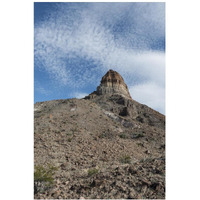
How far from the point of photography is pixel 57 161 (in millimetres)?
10867

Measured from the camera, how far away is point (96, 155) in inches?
491

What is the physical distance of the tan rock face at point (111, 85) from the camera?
147 feet

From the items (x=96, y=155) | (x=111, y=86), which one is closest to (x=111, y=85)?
(x=111, y=86)

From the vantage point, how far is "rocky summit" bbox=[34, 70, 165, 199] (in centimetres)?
515

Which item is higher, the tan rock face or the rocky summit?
the tan rock face

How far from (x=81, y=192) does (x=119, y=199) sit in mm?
1261

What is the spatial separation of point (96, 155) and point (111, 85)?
3503cm

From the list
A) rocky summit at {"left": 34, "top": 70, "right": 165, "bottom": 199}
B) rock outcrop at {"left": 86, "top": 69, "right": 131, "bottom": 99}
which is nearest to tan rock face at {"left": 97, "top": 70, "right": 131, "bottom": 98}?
rock outcrop at {"left": 86, "top": 69, "right": 131, "bottom": 99}

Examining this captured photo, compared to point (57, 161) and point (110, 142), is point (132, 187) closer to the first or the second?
point (57, 161)

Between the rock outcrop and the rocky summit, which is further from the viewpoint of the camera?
the rock outcrop

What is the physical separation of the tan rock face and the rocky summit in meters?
5.73

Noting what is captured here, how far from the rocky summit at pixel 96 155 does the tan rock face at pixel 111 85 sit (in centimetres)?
573

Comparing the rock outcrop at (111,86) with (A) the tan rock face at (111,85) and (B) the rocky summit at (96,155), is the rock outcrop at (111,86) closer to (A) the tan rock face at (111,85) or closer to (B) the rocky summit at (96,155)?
(A) the tan rock face at (111,85)

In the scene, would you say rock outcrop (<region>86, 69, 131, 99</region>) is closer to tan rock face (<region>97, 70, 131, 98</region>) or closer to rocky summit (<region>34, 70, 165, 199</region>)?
tan rock face (<region>97, 70, 131, 98</region>)
